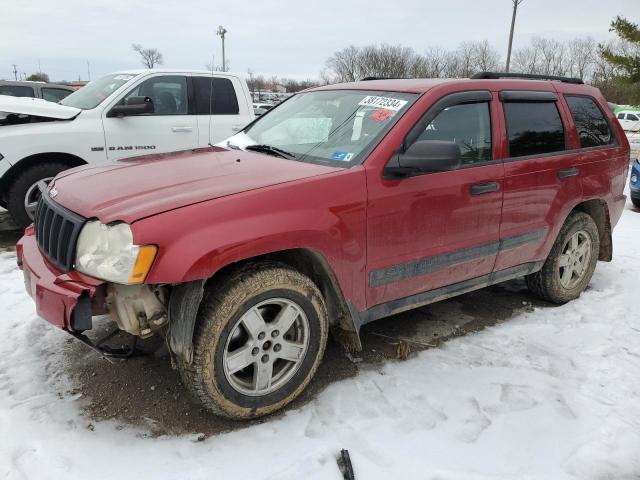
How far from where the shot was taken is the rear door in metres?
3.69

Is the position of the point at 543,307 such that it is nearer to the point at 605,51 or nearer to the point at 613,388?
the point at 613,388

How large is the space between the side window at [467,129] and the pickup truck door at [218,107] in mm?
3713

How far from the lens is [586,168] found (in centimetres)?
422

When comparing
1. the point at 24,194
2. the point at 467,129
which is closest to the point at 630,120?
the point at 467,129

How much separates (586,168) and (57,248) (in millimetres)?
3882

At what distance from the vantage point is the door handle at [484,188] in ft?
11.1

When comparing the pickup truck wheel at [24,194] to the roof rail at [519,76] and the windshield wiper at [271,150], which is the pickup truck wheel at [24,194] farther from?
the roof rail at [519,76]

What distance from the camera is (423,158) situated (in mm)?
2922

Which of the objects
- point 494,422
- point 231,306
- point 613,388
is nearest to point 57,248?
point 231,306

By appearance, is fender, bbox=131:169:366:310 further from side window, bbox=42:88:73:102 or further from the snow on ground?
side window, bbox=42:88:73:102

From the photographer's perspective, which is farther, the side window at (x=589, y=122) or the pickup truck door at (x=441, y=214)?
the side window at (x=589, y=122)

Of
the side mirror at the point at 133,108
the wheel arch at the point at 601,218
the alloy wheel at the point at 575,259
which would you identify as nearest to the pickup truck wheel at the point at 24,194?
the side mirror at the point at 133,108

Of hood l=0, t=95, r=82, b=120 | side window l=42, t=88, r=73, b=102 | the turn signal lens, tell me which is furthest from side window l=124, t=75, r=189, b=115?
side window l=42, t=88, r=73, b=102

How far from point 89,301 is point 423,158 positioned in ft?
6.12
